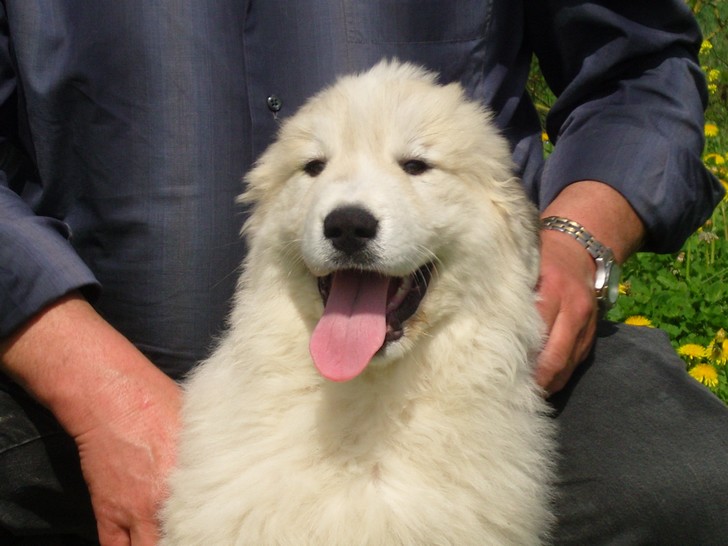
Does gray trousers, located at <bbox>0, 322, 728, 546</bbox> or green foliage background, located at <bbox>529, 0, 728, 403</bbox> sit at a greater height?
gray trousers, located at <bbox>0, 322, 728, 546</bbox>

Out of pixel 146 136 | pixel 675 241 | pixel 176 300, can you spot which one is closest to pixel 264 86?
pixel 146 136

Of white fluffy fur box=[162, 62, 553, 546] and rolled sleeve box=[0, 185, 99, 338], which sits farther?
rolled sleeve box=[0, 185, 99, 338]

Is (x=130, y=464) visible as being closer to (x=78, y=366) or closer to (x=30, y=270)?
(x=78, y=366)

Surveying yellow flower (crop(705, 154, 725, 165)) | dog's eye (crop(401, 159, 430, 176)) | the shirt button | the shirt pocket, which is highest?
the shirt pocket

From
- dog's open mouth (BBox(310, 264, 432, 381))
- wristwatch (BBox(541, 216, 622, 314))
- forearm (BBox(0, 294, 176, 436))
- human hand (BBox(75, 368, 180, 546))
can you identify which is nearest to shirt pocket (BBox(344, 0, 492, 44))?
wristwatch (BBox(541, 216, 622, 314))

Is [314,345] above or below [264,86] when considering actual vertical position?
below

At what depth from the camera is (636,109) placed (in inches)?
119

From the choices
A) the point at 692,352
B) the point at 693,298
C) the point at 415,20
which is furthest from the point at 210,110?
the point at 693,298

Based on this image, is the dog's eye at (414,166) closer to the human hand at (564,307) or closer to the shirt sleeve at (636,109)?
the human hand at (564,307)

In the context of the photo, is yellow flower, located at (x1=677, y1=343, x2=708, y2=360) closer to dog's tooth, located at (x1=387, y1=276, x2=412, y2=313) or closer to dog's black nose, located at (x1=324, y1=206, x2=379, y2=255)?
dog's tooth, located at (x1=387, y1=276, x2=412, y2=313)

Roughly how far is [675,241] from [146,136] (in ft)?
5.86

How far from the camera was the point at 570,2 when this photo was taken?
311 cm

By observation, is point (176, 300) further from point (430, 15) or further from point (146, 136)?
point (430, 15)

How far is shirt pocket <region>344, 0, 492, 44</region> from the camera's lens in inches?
119
